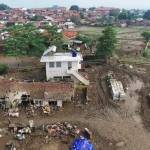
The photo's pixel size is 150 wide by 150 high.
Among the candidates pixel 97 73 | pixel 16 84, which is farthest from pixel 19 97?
pixel 97 73

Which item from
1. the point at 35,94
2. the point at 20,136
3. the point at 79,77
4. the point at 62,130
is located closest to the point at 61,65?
the point at 79,77

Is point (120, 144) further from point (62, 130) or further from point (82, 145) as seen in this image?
point (62, 130)

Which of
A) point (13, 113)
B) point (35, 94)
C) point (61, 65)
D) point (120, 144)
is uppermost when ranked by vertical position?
point (61, 65)

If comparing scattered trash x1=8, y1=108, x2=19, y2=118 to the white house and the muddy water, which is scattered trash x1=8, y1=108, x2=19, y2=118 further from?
the muddy water

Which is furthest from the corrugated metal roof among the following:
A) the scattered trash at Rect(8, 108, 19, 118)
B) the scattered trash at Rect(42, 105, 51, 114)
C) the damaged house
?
the scattered trash at Rect(8, 108, 19, 118)

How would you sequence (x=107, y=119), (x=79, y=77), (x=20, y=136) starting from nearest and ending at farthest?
1. (x=20, y=136)
2. (x=107, y=119)
3. (x=79, y=77)

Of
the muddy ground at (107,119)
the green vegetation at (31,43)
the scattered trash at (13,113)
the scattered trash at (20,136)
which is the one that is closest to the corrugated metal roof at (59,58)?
the muddy ground at (107,119)

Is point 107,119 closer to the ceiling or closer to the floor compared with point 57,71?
closer to the floor

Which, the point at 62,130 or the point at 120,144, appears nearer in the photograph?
the point at 120,144
